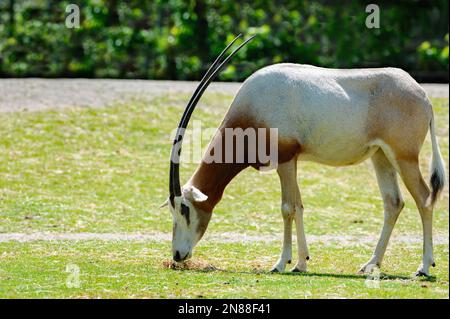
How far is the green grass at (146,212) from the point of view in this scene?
8922 mm

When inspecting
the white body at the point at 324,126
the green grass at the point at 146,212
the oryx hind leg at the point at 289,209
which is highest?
the white body at the point at 324,126

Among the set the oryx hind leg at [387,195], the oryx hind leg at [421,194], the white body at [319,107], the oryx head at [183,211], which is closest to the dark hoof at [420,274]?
the oryx hind leg at [421,194]

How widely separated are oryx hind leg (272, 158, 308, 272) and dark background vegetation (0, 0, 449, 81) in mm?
14737

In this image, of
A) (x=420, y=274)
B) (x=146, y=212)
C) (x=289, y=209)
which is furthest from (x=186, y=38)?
(x=420, y=274)

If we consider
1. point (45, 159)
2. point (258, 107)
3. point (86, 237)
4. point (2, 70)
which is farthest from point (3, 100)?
point (258, 107)

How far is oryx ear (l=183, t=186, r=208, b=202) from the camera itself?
9844 mm

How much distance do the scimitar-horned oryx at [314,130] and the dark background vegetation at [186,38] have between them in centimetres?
1454

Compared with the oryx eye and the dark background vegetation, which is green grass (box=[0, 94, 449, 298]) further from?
the dark background vegetation

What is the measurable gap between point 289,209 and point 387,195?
1.24 m

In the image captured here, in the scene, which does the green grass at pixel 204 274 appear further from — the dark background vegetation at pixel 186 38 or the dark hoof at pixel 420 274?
the dark background vegetation at pixel 186 38

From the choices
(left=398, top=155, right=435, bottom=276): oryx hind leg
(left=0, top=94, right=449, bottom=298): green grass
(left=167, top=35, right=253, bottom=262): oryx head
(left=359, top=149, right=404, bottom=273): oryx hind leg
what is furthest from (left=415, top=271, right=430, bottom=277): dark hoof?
(left=167, top=35, right=253, bottom=262): oryx head

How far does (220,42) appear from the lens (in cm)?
2508

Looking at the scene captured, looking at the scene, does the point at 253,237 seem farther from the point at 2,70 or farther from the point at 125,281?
the point at 2,70

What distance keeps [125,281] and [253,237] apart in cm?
421
